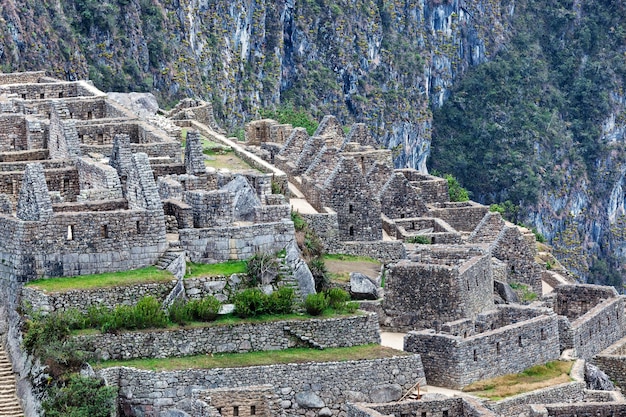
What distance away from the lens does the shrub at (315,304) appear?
43906 millimetres

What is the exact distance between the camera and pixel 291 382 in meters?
42.3

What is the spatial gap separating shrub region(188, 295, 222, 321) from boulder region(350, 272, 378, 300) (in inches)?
233

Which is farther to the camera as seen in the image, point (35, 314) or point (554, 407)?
point (554, 407)

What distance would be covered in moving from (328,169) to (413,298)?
9.30 metres

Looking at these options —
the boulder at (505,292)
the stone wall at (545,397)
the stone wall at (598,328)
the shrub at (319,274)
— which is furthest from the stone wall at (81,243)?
the stone wall at (598,328)

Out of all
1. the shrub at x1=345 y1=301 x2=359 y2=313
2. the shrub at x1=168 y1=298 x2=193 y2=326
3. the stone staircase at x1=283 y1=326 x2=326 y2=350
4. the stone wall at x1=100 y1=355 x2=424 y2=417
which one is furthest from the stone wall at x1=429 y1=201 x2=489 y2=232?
the shrub at x1=168 y1=298 x2=193 y2=326

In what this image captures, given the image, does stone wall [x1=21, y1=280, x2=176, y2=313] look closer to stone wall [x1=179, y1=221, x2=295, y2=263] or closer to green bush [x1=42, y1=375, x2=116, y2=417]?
green bush [x1=42, y1=375, x2=116, y2=417]

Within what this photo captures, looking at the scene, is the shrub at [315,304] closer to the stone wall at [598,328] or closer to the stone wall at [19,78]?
the stone wall at [598,328]

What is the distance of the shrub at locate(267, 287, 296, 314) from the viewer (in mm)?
43594

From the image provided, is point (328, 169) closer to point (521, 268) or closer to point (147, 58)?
point (521, 268)

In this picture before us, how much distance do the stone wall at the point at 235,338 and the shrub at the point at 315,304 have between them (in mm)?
371

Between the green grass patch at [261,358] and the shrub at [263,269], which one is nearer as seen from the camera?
the green grass patch at [261,358]

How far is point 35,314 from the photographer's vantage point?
41.6 metres

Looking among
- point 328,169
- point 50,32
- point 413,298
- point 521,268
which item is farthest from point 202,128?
point 50,32
